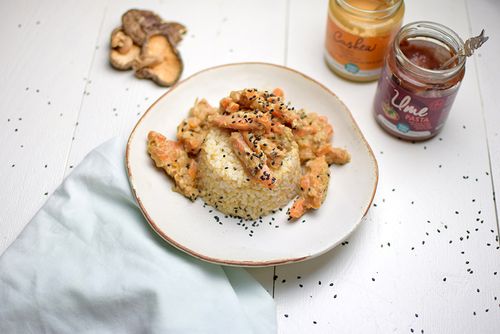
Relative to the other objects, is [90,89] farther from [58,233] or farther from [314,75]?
[314,75]

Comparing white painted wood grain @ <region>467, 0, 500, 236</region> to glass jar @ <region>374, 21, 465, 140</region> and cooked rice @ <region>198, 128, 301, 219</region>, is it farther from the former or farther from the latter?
cooked rice @ <region>198, 128, 301, 219</region>

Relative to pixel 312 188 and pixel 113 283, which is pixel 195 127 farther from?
pixel 113 283

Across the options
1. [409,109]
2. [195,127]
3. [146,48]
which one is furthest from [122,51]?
[409,109]

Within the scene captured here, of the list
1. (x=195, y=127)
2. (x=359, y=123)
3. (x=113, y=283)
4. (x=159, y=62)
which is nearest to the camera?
(x=113, y=283)

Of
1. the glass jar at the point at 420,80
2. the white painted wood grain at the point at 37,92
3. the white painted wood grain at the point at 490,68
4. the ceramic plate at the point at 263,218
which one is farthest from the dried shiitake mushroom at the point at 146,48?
the white painted wood grain at the point at 490,68

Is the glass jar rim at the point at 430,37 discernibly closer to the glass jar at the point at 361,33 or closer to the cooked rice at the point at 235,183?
the glass jar at the point at 361,33
